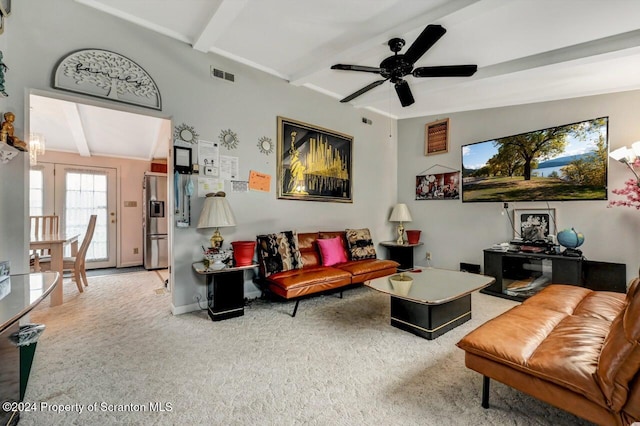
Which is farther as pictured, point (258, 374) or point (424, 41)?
point (424, 41)

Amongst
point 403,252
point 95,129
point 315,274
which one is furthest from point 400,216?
point 95,129

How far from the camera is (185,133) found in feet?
9.93

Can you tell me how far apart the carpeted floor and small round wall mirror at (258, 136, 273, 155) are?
2017 mm

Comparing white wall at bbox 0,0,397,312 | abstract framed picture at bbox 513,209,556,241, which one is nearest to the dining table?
white wall at bbox 0,0,397,312

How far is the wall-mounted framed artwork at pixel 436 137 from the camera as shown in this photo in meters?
4.79

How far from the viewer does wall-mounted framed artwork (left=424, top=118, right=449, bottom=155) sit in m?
4.79

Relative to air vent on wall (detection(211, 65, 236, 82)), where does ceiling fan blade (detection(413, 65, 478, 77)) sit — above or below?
below

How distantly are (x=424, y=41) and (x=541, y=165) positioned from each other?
2813 millimetres

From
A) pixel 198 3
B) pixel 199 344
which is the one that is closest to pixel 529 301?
pixel 199 344

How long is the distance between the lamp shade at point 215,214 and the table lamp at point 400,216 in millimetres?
3191

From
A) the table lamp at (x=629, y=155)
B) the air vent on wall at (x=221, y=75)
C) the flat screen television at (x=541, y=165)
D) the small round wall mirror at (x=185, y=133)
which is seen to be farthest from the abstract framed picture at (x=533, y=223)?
the small round wall mirror at (x=185, y=133)

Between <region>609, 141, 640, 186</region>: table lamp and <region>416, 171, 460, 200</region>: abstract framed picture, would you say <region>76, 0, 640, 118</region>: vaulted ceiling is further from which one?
<region>416, 171, 460, 200</region>: abstract framed picture

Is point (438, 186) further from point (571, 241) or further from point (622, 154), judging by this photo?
point (622, 154)

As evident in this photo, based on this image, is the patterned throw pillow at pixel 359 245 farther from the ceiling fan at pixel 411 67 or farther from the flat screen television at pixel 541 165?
the ceiling fan at pixel 411 67
